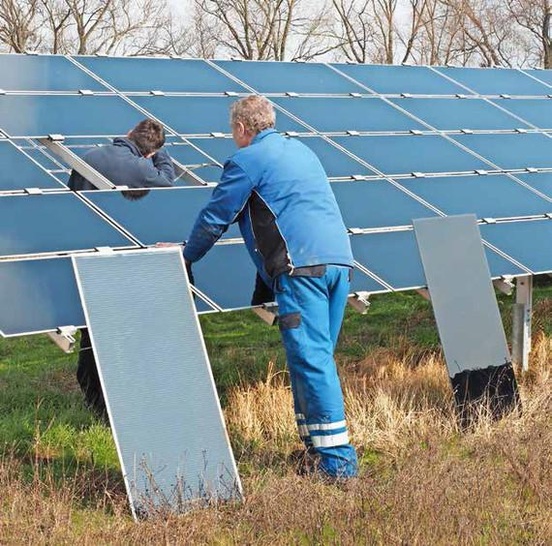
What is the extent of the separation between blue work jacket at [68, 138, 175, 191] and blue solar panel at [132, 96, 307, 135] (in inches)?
67.6

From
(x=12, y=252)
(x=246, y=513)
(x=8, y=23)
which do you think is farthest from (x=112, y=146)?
(x=8, y=23)

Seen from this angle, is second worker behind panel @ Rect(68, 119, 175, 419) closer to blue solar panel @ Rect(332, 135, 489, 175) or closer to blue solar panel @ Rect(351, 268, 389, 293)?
blue solar panel @ Rect(351, 268, 389, 293)

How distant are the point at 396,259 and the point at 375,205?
0.81 metres

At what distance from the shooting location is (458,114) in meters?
13.3

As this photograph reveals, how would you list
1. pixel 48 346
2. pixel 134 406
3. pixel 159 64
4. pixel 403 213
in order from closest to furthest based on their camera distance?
1. pixel 134 406
2. pixel 403 213
3. pixel 159 64
4. pixel 48 346

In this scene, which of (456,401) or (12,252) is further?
(456,401)

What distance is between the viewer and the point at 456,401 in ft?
28.9

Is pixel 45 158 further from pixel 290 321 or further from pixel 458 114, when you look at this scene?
pixel 290 321

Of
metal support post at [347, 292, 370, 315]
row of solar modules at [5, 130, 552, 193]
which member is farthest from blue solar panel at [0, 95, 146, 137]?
metal support post at [347, 292, 370, 315]

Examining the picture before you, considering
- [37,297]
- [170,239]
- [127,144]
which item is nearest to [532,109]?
[127,144]

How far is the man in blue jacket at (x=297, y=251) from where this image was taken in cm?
728

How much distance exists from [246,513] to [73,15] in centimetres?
2843

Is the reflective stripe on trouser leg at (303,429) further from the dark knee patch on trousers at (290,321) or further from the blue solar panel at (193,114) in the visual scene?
the blue solar panel at (193,114)

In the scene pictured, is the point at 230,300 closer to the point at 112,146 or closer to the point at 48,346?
the point at 112,146
